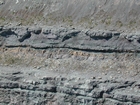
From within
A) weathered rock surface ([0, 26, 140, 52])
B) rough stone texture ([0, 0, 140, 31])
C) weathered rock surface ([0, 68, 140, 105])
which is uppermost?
rough stone texture ([0, 0, 140, 31])

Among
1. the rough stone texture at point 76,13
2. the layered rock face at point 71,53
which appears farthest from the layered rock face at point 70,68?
the rough stone texture at point 76,13

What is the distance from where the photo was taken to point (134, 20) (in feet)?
68.4

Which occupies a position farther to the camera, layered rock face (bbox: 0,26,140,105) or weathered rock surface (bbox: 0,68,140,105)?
layered rock face (bbox: 0,26,140,105)

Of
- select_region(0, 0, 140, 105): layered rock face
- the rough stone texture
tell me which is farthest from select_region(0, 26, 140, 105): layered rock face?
the rough stone texture

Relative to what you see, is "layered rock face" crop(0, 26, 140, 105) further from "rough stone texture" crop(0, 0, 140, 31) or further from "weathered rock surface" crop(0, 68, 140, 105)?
"rough stone texture" crop(0, 0, 140, 31)

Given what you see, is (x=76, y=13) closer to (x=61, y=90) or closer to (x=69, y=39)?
(x=69, y=39)

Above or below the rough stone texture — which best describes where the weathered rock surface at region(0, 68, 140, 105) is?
below

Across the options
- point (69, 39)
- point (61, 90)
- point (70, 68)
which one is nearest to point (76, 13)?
point (69, 39)

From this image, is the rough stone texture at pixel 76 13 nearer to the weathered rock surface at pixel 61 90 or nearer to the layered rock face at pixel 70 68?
the layered rock face at pixel 70 68

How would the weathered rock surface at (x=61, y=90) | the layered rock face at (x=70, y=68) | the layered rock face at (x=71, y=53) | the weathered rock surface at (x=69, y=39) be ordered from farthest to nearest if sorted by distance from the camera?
the weathered rock surface at (x=69, y=39), the layered rock face at (x=71, y=53), the layered rock face at (x=70, y=68), the weathered rock surface at (x=61, y=90)

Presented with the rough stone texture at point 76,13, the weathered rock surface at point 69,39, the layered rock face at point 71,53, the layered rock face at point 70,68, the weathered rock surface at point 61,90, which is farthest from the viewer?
the rough stone texture at point 76,13

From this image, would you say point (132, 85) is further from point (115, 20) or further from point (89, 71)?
point (115, 20)

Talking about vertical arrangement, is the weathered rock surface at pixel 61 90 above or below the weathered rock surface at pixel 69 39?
below

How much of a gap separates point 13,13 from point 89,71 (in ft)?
21.6
